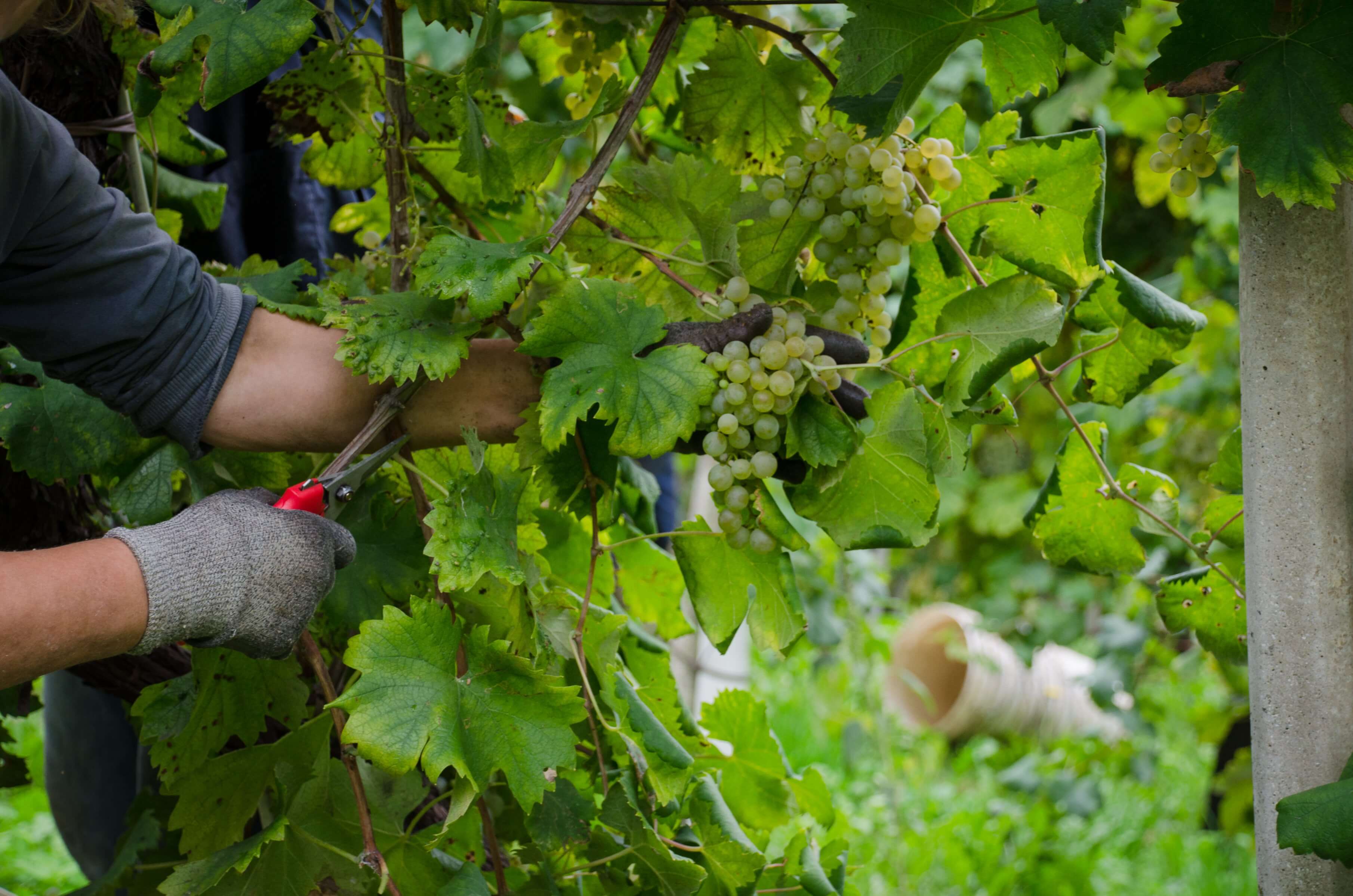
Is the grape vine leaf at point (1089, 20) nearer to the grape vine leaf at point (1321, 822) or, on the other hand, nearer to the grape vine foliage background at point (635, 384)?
the grape vine foliage background at point (635, 384)

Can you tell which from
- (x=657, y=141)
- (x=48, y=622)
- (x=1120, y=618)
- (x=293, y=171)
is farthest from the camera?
(x=1120, y=618)

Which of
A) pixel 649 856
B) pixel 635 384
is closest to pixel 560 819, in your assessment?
pixel 649 856

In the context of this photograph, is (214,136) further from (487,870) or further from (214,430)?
(487,870)

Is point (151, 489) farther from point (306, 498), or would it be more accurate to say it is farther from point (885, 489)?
point (885, 489)

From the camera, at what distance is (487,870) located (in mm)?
1029

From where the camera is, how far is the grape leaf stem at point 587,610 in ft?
2.63

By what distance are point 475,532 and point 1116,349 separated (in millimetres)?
531

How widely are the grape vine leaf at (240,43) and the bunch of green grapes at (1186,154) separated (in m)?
0.57

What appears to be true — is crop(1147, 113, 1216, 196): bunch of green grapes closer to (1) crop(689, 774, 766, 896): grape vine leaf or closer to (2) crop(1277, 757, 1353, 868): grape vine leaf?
(2) crop(1277, 757, 1353, 868): grape vine leaf

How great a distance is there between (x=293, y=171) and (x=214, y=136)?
0.12 metres

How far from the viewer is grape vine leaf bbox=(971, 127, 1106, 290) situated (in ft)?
2.57

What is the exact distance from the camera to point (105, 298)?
0.83 metres

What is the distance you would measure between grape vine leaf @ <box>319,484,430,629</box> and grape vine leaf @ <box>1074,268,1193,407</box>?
1.83 feet

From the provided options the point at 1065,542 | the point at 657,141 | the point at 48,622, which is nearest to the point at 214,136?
the point at 657,141
